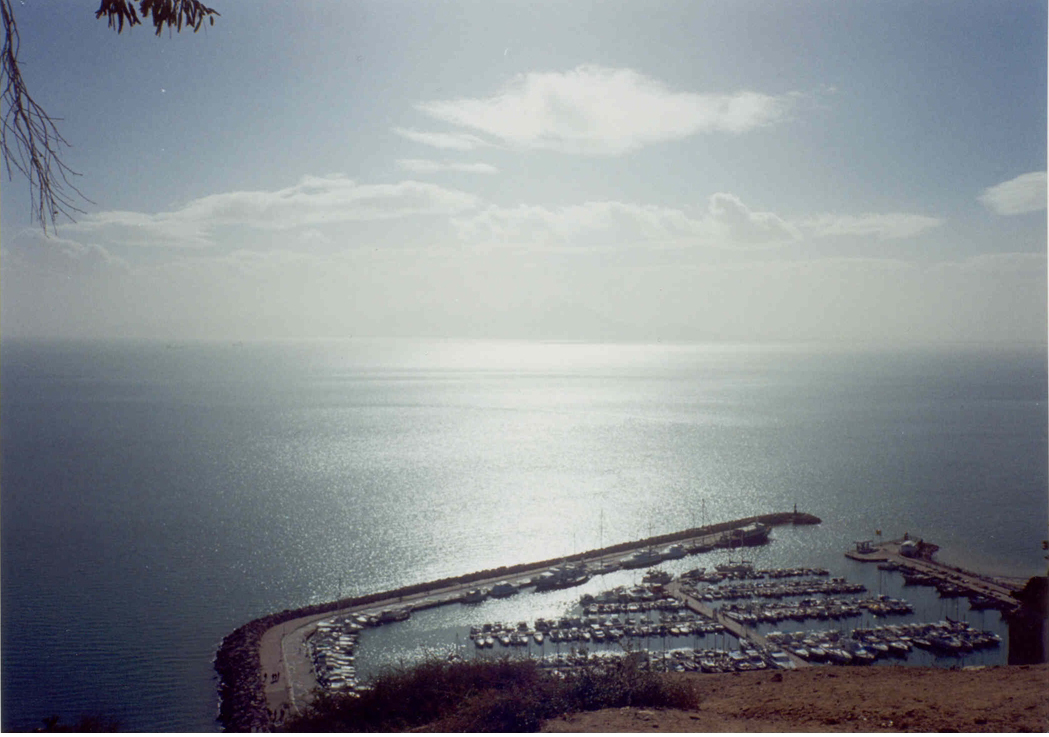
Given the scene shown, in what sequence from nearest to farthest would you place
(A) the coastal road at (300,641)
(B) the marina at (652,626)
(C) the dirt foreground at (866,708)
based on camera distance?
(C) the dirt foreground at (866,708)
(A) the coastal road at (300,641)
(B) the marina at (652,626)

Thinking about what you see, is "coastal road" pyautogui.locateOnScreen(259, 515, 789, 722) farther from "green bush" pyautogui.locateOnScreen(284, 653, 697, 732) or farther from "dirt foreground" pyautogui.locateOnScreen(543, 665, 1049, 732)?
"dirt foreground" pyautogui.locateOnScreen(543, 665, 1049, 732)

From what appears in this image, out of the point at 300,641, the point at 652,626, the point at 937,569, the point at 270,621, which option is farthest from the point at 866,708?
the point at 937,569

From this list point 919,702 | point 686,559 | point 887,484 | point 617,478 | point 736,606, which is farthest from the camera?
point 617,478

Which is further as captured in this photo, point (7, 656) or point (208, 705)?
point (7, 656)

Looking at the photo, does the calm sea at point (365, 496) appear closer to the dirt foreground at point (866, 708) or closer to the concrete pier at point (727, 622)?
the concrete pier at point (727, 622)

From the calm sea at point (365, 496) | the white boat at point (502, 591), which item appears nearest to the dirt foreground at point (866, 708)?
the calm sea at point (365, 496)

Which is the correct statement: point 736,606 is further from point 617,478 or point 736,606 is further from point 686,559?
point 617,478

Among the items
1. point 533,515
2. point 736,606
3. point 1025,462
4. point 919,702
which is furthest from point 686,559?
point 1025,462
